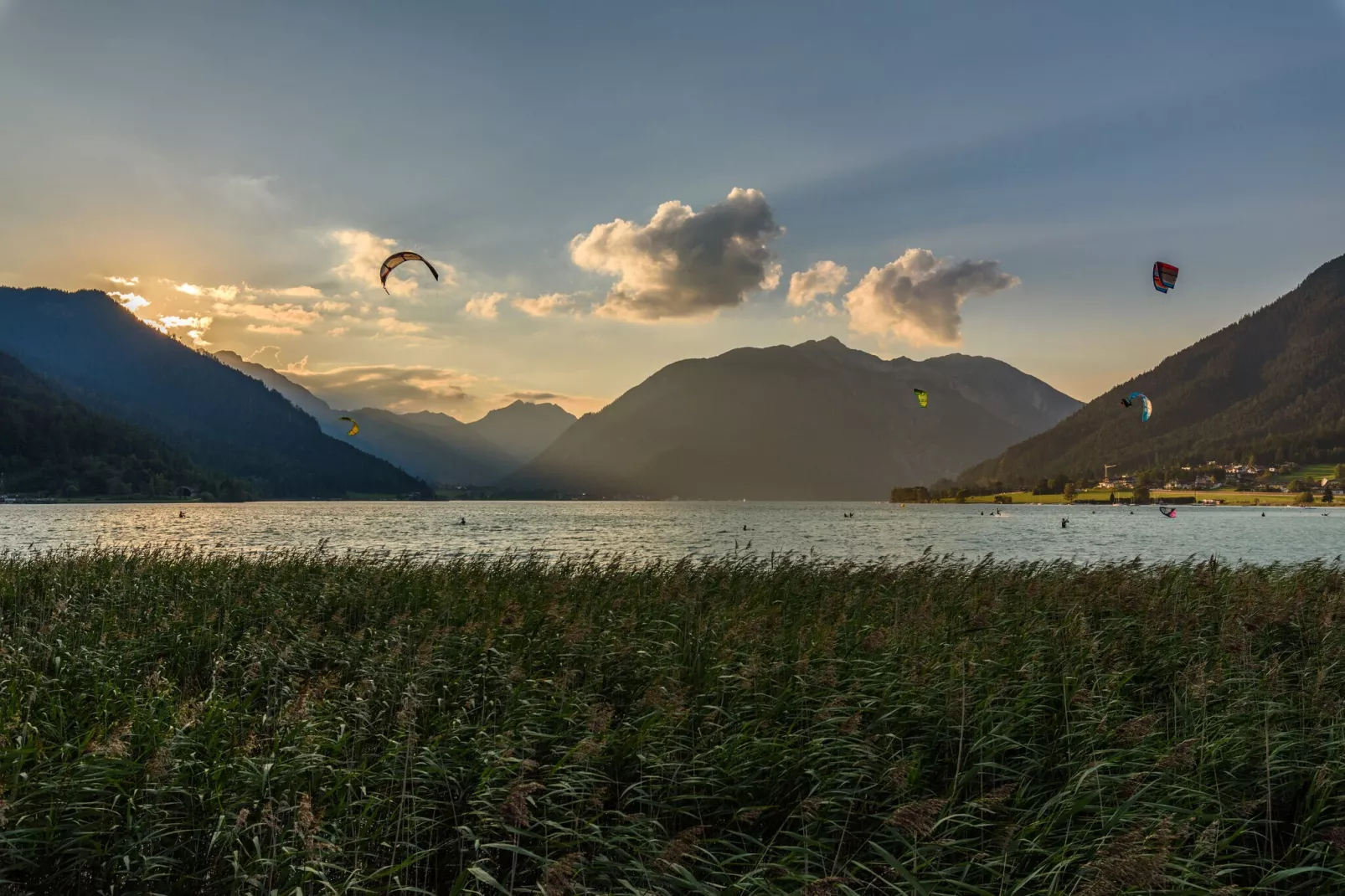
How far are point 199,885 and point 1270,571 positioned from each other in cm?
3112

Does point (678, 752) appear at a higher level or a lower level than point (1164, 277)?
lower

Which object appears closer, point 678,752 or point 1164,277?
point 678,752

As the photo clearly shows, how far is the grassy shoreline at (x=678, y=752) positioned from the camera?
21.0 feet

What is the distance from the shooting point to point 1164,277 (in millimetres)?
42375

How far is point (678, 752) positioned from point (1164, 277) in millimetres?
45699

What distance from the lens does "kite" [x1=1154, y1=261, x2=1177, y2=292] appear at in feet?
137

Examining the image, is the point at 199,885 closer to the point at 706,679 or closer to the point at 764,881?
the point at 764,881

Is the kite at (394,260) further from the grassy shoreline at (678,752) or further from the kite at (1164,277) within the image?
the kite at (1164,277)

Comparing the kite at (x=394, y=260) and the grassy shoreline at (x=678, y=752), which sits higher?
the kite at (x=394, y=260)

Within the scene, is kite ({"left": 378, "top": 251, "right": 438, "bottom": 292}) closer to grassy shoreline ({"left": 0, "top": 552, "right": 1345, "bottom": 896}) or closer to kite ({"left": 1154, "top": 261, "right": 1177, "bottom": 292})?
grassy shoreline ({"left": 0, "top": 552, "right": 1345, "bottom": 896})

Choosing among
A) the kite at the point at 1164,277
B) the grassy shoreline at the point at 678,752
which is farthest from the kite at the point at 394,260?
the kite at the point at 1164,277

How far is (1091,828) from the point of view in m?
7.07

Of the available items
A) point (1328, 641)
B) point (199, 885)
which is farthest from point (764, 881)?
point (1328, 641)

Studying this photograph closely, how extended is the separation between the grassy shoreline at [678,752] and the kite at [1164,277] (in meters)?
31.0
